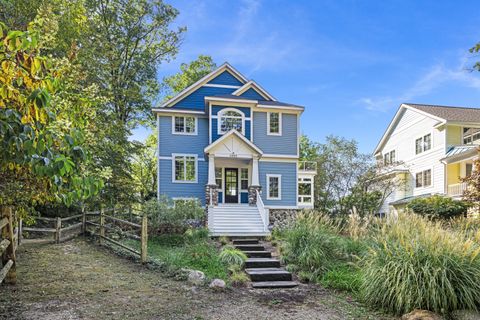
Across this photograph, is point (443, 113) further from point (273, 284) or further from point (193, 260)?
point (193, 260)

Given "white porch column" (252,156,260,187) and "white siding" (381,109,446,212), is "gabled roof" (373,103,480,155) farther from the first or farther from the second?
"white porch column" (252,156,260,187)

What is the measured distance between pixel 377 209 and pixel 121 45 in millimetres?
19981

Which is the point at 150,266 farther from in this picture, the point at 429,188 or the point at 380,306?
the point at 429,188

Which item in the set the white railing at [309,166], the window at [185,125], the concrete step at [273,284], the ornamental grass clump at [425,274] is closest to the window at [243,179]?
the window at [185,125]

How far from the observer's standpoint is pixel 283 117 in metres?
18.3

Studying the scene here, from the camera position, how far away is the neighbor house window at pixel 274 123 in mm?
18139

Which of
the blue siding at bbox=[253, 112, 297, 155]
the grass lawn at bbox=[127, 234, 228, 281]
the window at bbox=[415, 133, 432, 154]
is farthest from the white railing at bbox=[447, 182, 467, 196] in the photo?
the grass lawn at bbox=[127, 234, 228, 281]

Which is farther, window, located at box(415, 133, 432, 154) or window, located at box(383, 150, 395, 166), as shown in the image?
window, located at box(383, 150, 395, 166)

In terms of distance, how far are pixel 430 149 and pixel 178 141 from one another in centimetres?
1605

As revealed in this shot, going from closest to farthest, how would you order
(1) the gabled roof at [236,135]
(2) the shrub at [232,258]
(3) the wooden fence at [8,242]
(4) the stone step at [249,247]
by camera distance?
(3) the wooden fence at [8,242]
(2) the shrub at [232,258]
(4) the stone step at [249,247]
(1) the gabled roof at [236,135]

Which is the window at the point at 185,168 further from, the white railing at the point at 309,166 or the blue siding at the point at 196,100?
the white railing at the point at 309,166

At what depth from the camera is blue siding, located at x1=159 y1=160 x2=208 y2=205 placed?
55.7 feet

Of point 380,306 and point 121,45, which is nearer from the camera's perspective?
point 380,306

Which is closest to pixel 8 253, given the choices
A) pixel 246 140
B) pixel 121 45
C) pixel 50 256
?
pixel 50 256
